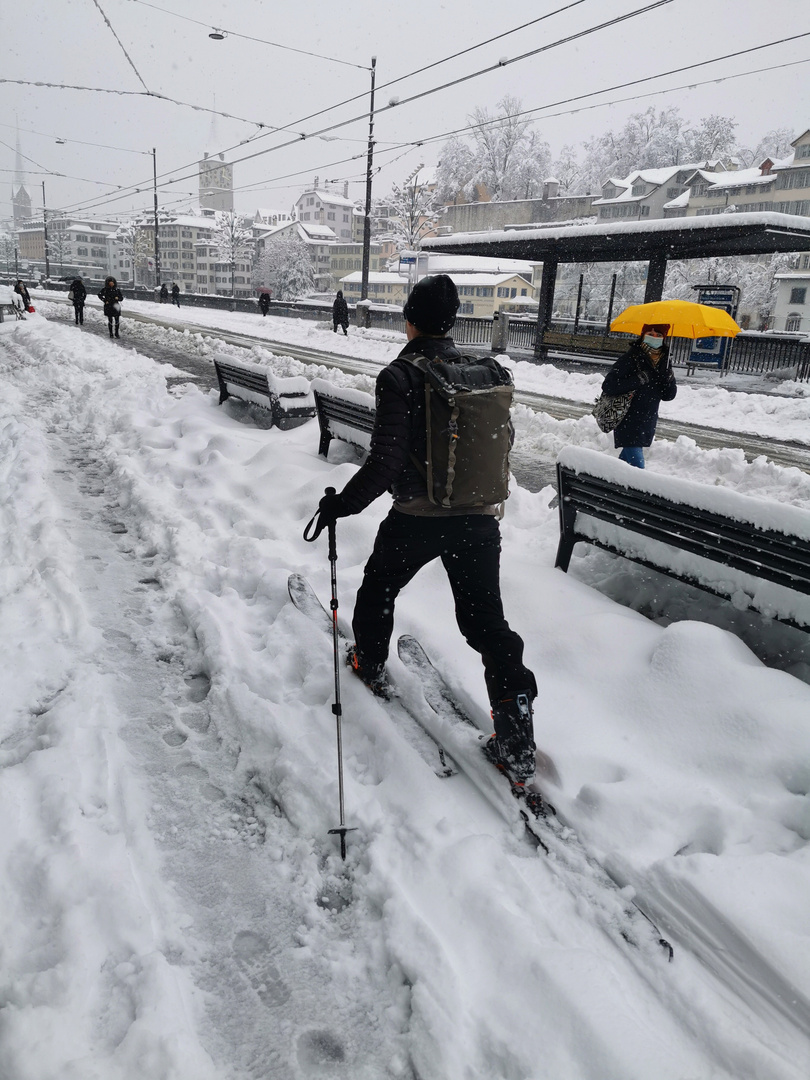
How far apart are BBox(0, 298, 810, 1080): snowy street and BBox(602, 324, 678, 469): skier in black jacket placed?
6.55ft

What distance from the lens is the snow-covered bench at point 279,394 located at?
8.92 metres

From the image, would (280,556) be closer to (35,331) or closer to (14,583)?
(14,583)

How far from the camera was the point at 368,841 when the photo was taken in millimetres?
2559

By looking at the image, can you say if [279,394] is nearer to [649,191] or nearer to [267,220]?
[649,191]

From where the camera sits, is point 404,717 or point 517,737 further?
point 404,717

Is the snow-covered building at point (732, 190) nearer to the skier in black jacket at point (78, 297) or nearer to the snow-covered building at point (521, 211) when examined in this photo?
the snow-covered building at point (521, 211)

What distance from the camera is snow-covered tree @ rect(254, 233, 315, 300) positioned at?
7444 cm

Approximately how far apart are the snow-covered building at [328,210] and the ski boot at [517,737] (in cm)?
12975

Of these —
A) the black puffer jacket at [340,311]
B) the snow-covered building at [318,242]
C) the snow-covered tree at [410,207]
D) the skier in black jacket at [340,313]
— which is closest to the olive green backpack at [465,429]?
the skier in black jacket at [340,313]

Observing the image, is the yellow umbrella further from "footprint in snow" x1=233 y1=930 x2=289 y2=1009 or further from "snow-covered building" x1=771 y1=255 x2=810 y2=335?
"snow-covered building" x1=771 y1=255 x2=810 y2=335

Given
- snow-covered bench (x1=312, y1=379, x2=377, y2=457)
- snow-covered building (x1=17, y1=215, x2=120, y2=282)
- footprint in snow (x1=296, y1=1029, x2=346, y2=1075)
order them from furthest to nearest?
1. snow-covered building (x1=17, y1=215, x2=120, y2=282)
2. snow-covered bench (x1=312, y1=379, x2=377, y2=457)
3. footprint in snow (x1=296, y1=1029, x2=346, y2=1075)

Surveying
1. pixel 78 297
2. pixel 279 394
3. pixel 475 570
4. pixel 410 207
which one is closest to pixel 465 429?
pixel 475 570

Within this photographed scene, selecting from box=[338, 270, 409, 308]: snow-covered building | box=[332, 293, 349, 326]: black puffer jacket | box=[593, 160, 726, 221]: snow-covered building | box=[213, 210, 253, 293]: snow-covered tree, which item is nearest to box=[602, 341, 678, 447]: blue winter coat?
box=[332, 293, 349, 326]: black puffer jacket

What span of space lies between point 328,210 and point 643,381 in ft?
434
